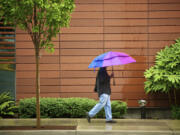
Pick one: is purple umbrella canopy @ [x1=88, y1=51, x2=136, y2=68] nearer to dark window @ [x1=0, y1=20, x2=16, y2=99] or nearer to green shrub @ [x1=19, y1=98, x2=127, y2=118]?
green shrub @ [x1=19, y1=98, x2=127, y2=118]

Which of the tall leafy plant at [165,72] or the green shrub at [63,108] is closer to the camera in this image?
the tall leafy plant at [165,72]

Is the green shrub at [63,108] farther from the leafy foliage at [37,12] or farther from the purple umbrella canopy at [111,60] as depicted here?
the leafy foliage at [37,12]

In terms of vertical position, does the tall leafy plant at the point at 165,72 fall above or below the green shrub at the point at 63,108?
above

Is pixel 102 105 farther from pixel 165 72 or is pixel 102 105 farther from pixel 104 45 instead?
pixel 104 45

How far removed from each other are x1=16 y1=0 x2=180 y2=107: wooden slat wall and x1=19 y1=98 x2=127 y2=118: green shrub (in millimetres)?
1106

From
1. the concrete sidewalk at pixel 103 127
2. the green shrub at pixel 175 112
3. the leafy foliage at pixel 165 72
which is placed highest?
the leafy foliage at pixel 165 72

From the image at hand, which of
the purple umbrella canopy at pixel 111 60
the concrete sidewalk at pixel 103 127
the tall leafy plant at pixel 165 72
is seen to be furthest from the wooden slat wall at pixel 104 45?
the purple umbrella canopy at pixel 111 60

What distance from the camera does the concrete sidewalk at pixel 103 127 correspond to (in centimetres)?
848

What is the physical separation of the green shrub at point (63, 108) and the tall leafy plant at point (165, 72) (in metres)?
1.21

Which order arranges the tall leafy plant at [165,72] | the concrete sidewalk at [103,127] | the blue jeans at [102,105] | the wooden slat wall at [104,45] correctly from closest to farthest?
the concrete sidewalk at [103,127] < the blue jeans at [102,105] < the tall leafy plant at [165,72] < the wooden slat wall at [104,45]

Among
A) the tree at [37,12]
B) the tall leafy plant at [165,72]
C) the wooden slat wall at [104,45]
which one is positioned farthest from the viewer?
the wooden slat wall at [104,45]

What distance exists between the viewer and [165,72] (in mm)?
10758

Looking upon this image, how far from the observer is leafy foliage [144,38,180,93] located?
34.4 feet

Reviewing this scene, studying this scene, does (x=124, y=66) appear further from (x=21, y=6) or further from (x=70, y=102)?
(x=21, y=6)
